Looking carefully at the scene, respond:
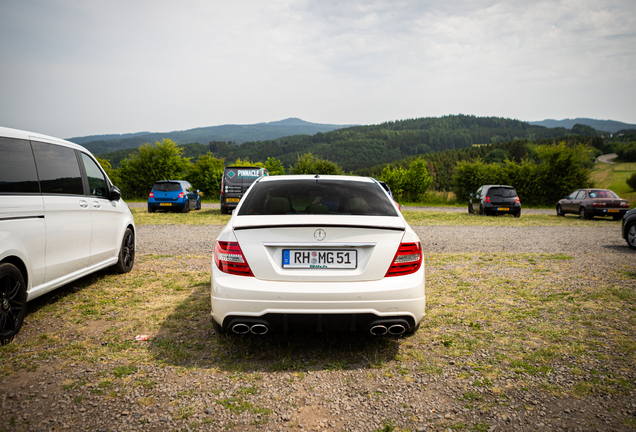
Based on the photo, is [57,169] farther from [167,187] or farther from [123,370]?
[167,187]

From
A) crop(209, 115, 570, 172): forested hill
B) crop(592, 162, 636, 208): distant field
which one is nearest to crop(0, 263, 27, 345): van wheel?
crop(592, 162, 636, 208): distant field

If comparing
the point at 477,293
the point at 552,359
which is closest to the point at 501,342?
the point at 552,359

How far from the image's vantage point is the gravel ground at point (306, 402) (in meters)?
2.45

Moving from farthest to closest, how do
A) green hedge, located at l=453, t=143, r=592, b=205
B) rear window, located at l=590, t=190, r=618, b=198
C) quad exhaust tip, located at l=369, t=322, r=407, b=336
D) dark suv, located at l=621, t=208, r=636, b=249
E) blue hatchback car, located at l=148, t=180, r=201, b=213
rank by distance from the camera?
green hedge, located at l=453, t=143, r=592, b=205
blue hatchback car, located at l=148, t=180, r=201, b=213
rear window, located at l=590, t=190, r=618, b=198
dark suv, located at l=621, t=208, r=636, b=249
quad exhaust tip, located at l=369, t=322, r=407, b=336

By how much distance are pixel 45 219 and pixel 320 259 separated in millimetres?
3011

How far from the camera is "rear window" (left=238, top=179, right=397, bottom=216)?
11.9ft

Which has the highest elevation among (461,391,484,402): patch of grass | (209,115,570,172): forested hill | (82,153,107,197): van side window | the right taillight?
(209,115,570,172): forested hill

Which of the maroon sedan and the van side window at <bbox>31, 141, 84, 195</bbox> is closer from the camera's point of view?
the van side window at <bbox>31, 141, 84, 195</bbox>

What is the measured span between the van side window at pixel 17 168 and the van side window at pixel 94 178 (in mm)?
1293

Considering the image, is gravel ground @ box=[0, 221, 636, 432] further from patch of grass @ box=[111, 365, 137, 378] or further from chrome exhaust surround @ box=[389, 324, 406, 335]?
chrome exhaust surround @ box=[389, 324, 406, 335]

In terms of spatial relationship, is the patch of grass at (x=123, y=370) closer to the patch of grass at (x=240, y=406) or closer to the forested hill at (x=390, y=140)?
the patch of grass at (x=240, y=406)

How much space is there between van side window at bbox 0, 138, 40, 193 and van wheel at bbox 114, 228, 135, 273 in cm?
241

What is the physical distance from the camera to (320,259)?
3.16 metres

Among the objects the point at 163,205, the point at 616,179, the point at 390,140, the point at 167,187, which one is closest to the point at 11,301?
the point at 163,205
